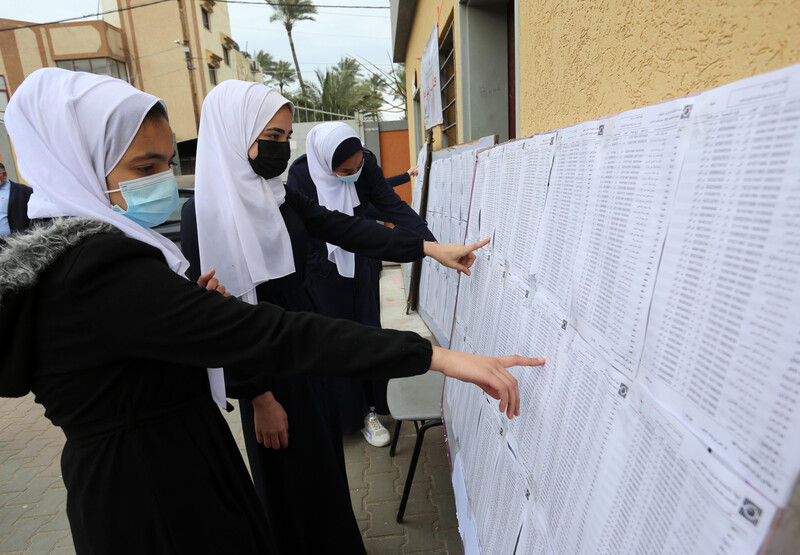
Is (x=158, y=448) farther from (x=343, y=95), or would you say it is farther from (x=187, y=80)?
(x=343, y=95)

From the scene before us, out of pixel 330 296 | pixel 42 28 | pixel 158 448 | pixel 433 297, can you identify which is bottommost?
pixel 433 297

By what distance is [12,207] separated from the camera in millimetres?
3928

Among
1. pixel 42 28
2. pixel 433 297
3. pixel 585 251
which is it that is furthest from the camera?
pixel 42 28

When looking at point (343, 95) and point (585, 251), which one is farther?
point (343, 95)

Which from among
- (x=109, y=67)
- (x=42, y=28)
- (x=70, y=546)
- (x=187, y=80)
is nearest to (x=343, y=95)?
(x=187, y=80)

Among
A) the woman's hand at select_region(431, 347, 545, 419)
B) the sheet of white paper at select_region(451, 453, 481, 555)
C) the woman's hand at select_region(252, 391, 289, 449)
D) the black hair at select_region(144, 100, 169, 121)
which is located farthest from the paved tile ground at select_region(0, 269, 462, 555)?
the black hair at select_region(144, 100, 169, 121)

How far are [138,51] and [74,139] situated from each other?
89.3 feet

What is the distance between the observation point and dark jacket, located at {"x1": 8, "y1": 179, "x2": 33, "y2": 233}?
12.6 feet

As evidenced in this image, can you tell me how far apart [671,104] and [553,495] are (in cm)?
72

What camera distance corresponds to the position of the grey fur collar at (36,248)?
0.93m

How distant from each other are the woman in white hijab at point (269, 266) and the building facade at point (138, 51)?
2099cm

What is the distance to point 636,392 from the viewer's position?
71 cm

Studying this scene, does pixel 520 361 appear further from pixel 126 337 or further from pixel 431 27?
pixel 431 27

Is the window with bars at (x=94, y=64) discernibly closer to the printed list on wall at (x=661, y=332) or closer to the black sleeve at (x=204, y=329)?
the black sleeve at (x=204, y=329)
